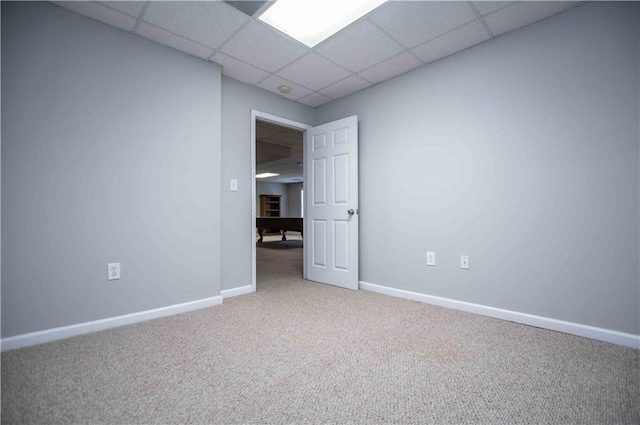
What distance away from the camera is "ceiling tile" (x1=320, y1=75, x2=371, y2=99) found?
308 centimetres

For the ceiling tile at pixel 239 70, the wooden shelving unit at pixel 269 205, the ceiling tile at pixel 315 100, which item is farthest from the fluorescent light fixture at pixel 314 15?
the wooden shelving unit at pixel 269 205

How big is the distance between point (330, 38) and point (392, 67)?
78 cm

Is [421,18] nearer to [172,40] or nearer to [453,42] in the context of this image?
[453,42]

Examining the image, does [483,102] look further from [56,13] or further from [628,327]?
[56,13]

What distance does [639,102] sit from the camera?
69.5 inches

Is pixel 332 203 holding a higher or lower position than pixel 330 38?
lower

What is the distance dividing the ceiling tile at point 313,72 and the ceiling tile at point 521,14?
1.27 meters

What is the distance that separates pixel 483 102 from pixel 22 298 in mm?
3588

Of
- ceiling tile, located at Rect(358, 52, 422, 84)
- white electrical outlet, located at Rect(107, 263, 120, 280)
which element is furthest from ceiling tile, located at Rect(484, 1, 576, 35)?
white electrical outlet, located at Rect(107, 263, 120, 280)

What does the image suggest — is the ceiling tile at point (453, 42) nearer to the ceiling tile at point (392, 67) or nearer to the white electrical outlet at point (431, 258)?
the ceiling tile at point (392, 67)

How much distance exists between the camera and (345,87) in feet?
10.7

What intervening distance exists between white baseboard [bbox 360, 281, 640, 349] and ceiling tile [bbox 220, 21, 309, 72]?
2462 mm

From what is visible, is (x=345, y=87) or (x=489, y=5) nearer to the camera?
(x=489, y=5)

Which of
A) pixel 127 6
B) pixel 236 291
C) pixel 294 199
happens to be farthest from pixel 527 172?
pixel 294 199
